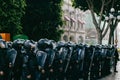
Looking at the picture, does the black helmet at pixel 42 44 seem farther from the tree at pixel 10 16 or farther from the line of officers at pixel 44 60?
the tree at pixel 10 16

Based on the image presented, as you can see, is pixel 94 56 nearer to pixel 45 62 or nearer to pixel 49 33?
pixel 45 62

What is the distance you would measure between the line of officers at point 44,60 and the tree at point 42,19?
31.3m

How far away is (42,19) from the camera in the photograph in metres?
53.1

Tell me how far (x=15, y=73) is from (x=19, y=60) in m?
0.73

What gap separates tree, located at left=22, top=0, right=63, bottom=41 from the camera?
171ft

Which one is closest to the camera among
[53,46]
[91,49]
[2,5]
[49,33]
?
[53,46]

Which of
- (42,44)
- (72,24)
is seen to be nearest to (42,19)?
(72,24)

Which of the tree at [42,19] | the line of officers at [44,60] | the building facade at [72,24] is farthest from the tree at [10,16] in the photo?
the building facade at [72,24]

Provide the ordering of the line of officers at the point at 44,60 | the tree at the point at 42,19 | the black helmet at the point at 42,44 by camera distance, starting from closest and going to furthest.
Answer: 1. the line of officers at the point at 44,60
2. the black helmet at the point at 42,44
3. the tree at the point at 42,19

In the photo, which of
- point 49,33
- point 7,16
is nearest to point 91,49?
point 7,16

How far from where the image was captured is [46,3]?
52500 millimetres

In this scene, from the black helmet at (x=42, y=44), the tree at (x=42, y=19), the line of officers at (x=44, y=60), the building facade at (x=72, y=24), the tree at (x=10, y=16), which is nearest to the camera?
the line of officers at (x=44, y=60)

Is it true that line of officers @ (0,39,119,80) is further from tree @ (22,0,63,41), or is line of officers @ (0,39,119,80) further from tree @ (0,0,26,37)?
tree @ (22,0,63,41)

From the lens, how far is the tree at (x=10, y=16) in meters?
41.6
